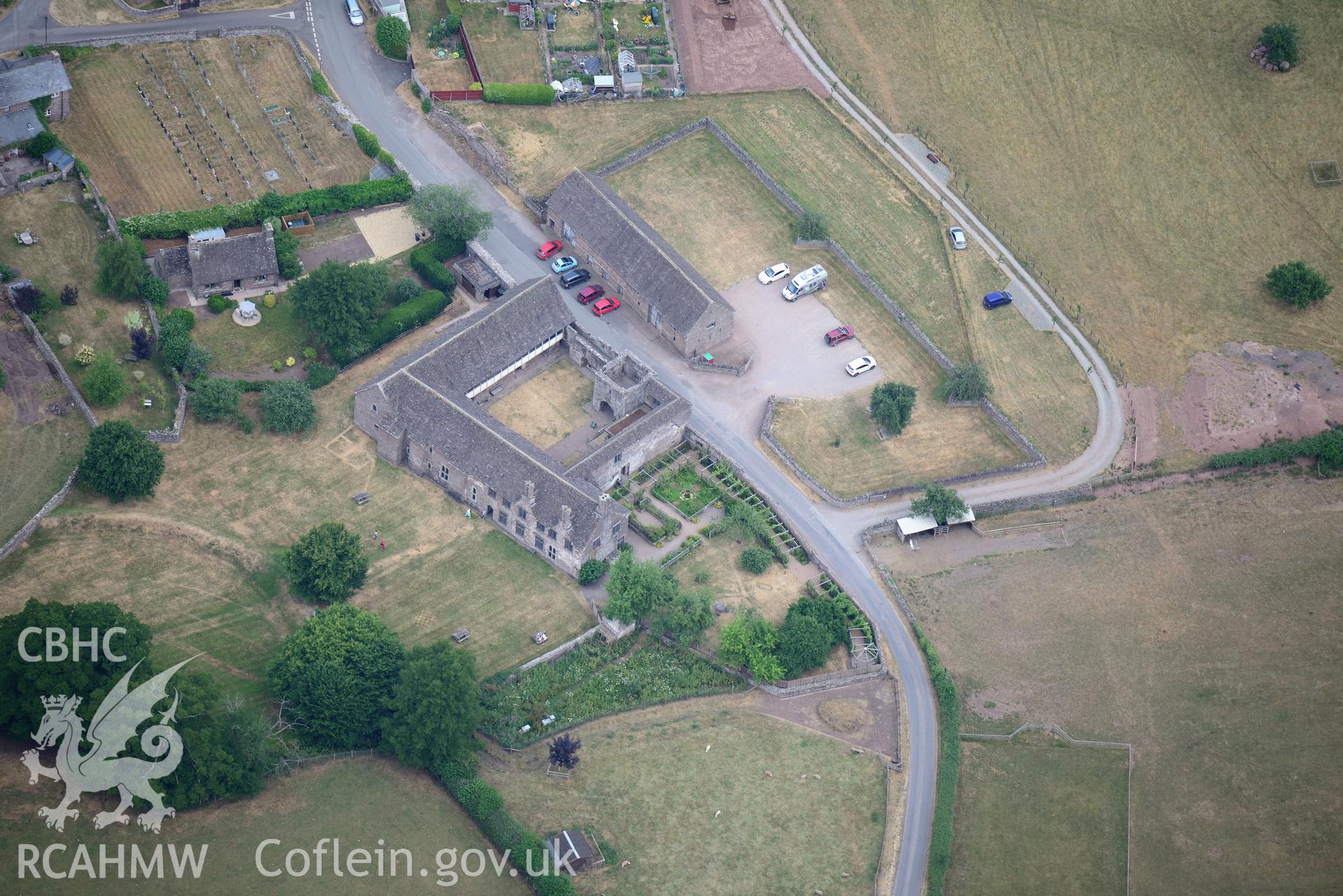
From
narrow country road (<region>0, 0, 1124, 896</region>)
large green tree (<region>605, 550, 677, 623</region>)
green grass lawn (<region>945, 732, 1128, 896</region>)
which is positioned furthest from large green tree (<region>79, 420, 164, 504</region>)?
green grass lawn (<region>945, 732, 1128, 896</region>)

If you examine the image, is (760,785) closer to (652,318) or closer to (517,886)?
(517,886)

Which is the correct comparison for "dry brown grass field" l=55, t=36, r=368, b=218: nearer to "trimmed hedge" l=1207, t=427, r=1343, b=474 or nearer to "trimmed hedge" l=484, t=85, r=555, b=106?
"trimmed hedge" l=484, t=85, r=555, b=106

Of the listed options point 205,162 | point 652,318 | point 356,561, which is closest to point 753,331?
point 652,318

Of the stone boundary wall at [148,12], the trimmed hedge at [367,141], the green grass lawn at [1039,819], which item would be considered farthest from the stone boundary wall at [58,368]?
the green grass lawn at [1039,819]

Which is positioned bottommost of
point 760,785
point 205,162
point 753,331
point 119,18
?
point 760,785

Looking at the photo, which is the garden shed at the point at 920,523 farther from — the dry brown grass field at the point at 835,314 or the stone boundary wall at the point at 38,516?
the stone boundary wall at the point at 38,516

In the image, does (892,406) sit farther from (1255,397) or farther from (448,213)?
(448,213)
